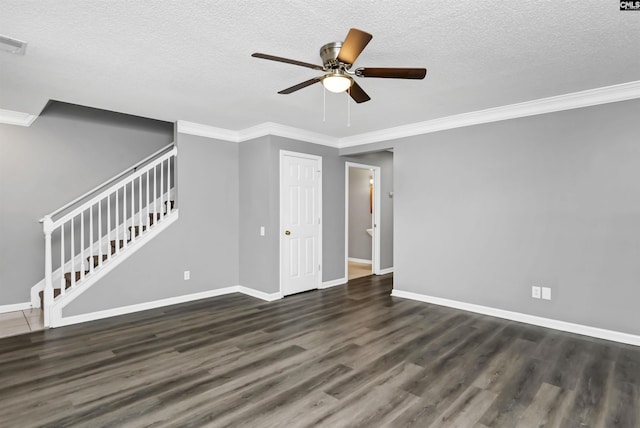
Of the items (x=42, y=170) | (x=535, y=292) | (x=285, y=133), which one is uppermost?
(x=285, y=133)

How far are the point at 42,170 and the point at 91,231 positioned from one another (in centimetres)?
142

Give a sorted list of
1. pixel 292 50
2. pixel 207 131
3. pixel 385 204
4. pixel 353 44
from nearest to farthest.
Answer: pixel 353 44 → pixel 292 50 → pixel 207 131 → pixel 385 204

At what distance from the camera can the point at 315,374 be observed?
280 centimetres

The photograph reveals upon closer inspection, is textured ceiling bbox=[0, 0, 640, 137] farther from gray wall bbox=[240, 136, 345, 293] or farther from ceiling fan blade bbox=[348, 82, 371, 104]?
Result: gray wall bbox=[240, 136, 345, 293]

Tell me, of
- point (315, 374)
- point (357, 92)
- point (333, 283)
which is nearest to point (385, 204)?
point (333, 283)

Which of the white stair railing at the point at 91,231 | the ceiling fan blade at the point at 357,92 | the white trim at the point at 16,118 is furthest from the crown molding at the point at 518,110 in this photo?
the white trim at the point at 16,118

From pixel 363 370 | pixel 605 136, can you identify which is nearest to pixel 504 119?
pixel 605 136

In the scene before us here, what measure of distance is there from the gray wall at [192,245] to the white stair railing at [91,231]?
17cm

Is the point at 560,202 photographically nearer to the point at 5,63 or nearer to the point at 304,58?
the point at 304,58

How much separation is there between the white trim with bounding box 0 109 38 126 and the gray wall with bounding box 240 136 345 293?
9.13ft

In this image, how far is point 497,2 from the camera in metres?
2.11

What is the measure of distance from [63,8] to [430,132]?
167 inches

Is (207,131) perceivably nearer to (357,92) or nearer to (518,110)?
(357,92)

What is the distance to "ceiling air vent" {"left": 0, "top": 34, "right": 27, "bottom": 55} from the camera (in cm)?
253
